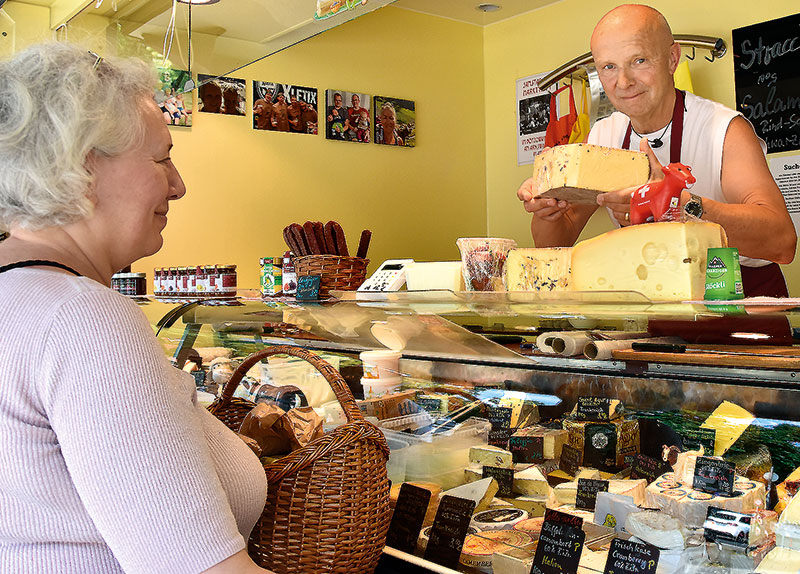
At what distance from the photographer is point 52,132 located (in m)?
1.19

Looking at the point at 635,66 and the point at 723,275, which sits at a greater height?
the point at 635,66

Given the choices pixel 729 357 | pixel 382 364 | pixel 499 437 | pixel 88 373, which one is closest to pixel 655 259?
pixel 729 357

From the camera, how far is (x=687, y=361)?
1.60m

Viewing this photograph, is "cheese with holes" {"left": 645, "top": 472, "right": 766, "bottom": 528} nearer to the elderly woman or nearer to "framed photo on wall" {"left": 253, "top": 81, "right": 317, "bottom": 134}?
the elderly woman

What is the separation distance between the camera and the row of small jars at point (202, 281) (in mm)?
3086

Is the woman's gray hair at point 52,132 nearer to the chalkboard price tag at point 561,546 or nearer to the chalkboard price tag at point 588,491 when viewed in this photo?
the chalkboard price tag at point 561,546

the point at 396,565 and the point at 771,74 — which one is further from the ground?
the point at 771,74

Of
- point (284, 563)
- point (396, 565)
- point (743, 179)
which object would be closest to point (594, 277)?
point (396, 565)

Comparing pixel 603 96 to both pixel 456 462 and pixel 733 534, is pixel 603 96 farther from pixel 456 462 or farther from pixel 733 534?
pixel 733 534

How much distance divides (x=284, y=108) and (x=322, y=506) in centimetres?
379

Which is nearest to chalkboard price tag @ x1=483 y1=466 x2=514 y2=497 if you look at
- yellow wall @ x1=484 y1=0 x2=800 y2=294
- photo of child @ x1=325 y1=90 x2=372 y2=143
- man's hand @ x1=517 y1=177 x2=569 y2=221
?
man's hand @ x1=517 y1=177 x2=569 y2=221

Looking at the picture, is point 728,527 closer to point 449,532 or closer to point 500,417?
point 449,532

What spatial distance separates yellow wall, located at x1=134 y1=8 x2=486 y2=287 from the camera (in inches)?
180

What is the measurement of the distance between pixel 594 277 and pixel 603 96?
327cm
